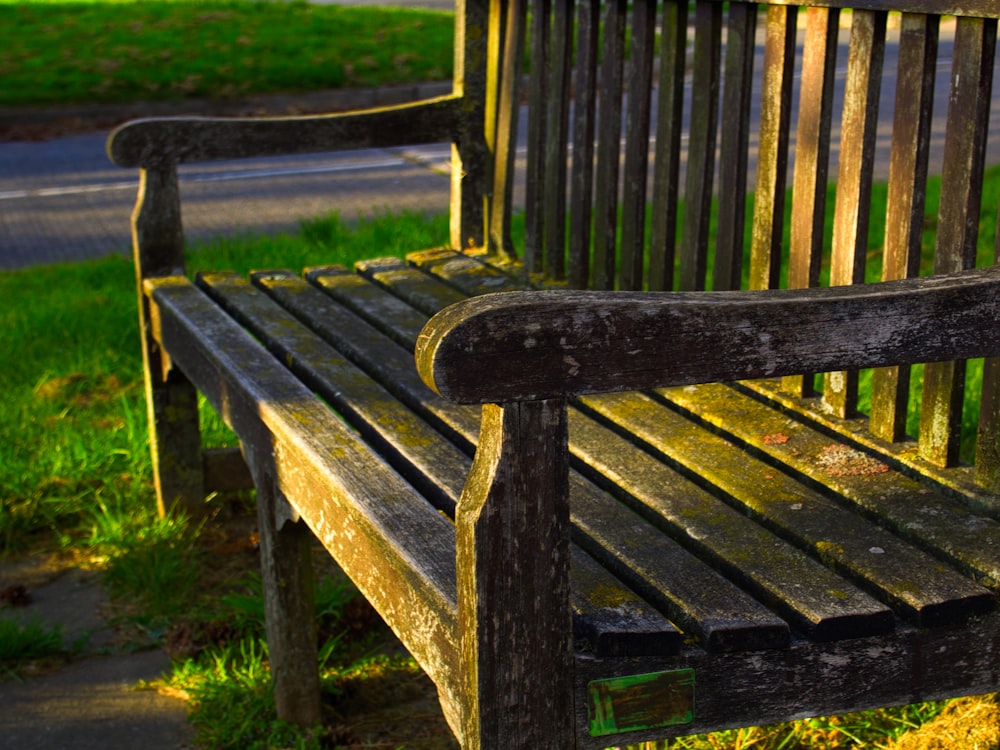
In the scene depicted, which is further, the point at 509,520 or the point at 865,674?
the point at 865,674

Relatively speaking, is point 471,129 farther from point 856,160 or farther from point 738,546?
point 738,546

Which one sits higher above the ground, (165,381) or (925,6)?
(925,6)

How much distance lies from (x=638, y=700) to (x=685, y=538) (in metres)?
0.30

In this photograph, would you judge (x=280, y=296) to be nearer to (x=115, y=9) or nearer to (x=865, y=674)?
(x=865, y=674)

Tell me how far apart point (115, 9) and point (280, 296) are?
11.9m

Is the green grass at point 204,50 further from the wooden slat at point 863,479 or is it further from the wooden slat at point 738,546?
the wooden slat at point 738,546

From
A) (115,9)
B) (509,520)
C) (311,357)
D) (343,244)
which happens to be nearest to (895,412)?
(509,520)

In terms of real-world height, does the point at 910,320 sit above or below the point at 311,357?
above

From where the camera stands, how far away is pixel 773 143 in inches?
90.3

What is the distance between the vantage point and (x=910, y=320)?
1.40m

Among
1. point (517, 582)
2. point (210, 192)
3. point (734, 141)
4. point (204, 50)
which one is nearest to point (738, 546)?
point (517, 582)

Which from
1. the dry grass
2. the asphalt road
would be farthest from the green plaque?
the asphalt road

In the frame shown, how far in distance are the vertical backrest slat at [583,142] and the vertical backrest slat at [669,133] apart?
9.9 inches

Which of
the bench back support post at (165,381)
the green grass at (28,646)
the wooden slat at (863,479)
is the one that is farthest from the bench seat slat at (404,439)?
the green grass at (28,646)
